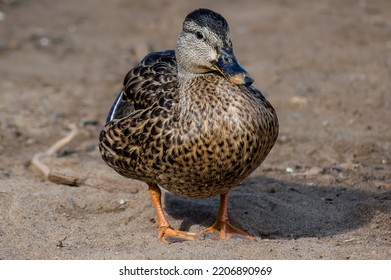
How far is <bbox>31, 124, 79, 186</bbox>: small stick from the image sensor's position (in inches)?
251

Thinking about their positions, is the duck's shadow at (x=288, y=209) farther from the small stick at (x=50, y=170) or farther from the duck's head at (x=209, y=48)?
the duck's head at (x=209, y=48)

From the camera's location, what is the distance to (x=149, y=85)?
17.6 feet

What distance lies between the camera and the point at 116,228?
560cm

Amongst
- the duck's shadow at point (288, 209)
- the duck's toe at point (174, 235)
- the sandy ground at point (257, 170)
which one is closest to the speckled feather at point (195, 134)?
the duck's toe at point (174, 235)

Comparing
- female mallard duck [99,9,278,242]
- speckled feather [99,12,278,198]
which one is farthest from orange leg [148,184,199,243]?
speckled feather [99,12,278,198]

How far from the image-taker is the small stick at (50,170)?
638cm

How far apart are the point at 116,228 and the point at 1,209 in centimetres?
84

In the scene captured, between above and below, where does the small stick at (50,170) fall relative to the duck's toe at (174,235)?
below

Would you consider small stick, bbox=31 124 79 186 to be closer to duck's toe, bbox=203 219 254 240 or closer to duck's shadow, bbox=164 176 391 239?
duck's shadow, bbox=164 176 391 239

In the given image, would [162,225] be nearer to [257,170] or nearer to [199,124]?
[199,124]

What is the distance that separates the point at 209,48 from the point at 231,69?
0.21 m

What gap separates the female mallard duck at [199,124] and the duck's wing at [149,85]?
1cm

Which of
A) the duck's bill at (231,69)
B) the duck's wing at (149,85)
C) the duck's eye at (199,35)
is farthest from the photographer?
the duck's wing at (149,85)

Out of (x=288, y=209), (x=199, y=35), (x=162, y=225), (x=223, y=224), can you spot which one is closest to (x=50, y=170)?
(x=162, y=225)
